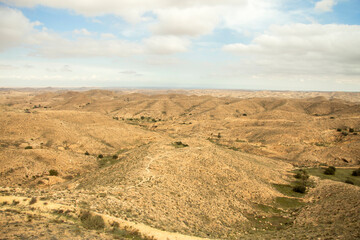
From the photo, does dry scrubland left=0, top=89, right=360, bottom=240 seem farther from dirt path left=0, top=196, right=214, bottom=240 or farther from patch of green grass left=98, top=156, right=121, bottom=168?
patch of green grass left=98, top=156, right=121, bottom=168

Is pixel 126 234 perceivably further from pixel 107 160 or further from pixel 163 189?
pixel 107 160

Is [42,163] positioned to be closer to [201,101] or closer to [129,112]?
[129,112]

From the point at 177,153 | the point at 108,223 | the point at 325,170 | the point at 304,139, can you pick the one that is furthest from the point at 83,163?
the point at 304,139

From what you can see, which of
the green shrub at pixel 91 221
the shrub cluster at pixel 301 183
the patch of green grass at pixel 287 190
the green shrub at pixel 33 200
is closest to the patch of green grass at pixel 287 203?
the patch of green grass at pixel 287 190

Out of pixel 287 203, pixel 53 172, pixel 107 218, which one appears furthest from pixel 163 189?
pixel 53 172

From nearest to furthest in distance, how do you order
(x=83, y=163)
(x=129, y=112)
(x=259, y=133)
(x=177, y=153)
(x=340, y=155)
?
(x=177, y=153) → (x=83, y=163) → (x=340, y=155) → (x=259, y=133) → (x=129, y=112)

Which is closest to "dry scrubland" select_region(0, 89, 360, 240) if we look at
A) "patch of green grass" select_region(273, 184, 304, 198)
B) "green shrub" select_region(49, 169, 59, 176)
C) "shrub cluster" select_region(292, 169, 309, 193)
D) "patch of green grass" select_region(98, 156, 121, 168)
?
"green shrub" select_region(49, 169, 59, 176)

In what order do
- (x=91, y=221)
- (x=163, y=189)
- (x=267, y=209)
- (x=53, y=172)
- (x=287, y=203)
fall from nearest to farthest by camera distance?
1. (x=91, y=221)
2. (x=163, y=189)
3. (x=267, y=209)
4. (x=287, y=203)
5. (x=53, y=172)
